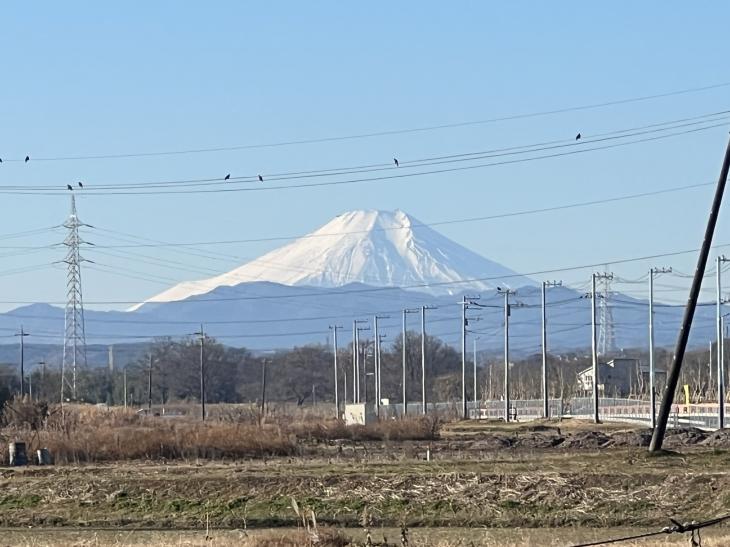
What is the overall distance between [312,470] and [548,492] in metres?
7.65

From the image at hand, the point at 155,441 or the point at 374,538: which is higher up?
the point at 155,441

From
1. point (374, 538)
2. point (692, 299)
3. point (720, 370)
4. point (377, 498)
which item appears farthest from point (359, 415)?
point (374, 538)

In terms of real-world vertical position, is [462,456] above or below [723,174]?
below

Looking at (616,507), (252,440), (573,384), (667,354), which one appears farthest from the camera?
(667,354)

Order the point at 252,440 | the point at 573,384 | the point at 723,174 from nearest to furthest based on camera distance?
the point at 723,174 < the point at 252,440 < the point at 573,384

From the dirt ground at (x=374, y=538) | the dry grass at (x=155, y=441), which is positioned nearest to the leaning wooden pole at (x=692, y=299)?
the dirt ground at (x=374, y=538)

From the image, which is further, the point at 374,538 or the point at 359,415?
the point at 359,415

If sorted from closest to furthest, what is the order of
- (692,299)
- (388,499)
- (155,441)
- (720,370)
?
(388,499) < (692,299) < (155,441) < (720,370)

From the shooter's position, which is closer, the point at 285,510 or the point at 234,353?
the point at 285,510

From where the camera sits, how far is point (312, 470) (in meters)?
37.3

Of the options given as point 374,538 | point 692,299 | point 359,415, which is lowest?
point 374,538

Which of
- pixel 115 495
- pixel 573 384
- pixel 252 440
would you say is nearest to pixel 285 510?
pixel 115 495

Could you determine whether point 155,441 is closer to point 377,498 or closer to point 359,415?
point 377,498

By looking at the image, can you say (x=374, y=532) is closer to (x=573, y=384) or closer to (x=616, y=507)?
(x=616, y=507)
